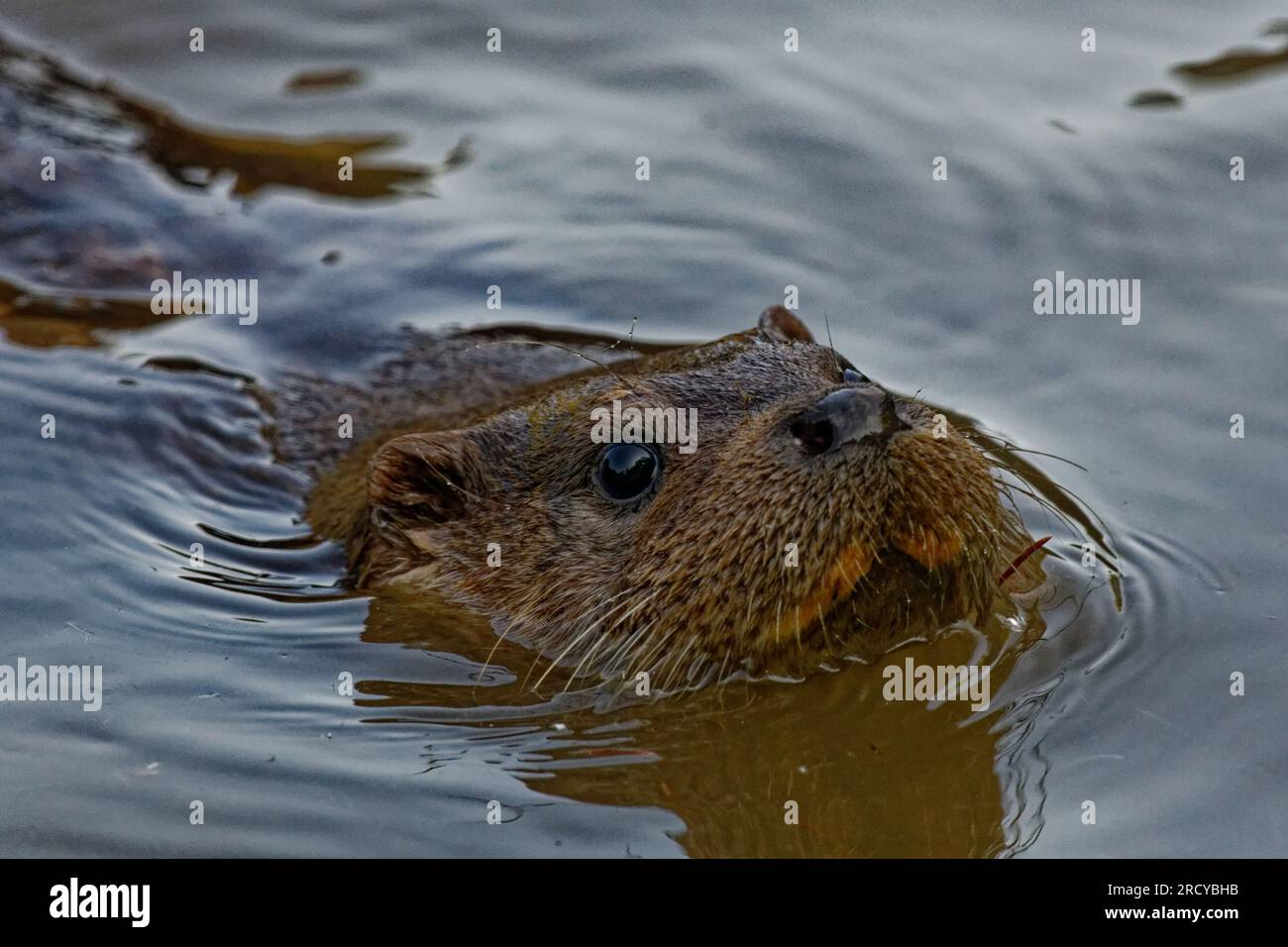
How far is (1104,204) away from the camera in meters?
10.7

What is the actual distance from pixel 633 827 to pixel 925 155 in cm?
656

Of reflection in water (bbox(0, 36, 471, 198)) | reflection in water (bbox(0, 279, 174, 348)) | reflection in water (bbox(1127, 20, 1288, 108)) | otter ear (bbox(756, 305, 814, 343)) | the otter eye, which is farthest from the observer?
reflection in water (bbox(0, 36, 471, 198))

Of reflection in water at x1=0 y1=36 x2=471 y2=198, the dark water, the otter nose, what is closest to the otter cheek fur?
the otter nose

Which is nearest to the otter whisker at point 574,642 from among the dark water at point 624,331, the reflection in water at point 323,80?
the dark water at point 624,331

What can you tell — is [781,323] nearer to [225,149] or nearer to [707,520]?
[707,520]

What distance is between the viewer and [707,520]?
668 centimetres

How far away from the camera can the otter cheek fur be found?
20.7 feet

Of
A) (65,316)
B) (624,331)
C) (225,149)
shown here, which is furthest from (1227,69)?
(65,316)

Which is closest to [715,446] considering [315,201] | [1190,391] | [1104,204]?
[1190,391]

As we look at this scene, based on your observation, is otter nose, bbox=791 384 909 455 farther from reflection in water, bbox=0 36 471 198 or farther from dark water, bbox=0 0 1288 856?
reflection in water, bbox=0 36 471 198

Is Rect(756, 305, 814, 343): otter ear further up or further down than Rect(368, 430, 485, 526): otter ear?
further up

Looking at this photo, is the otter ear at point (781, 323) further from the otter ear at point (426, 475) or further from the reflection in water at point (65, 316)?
the reflection in water at point (65, 316)

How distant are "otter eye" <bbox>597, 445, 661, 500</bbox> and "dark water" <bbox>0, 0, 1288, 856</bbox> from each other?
843 mm

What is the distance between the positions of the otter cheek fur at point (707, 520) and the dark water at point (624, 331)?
28cm
